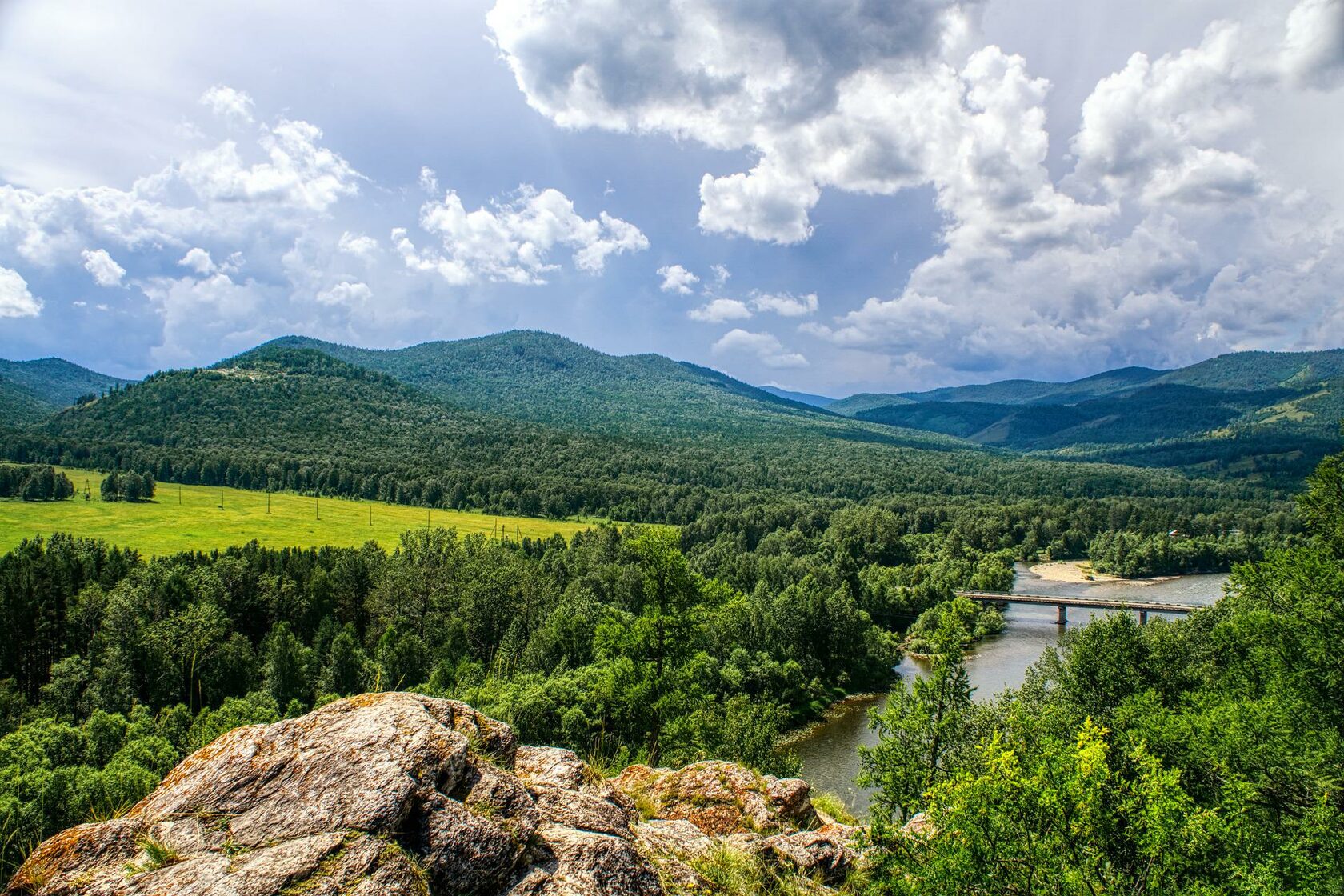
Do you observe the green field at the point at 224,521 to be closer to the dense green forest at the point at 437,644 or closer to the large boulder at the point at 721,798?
the dense green forest at the point at 437,644

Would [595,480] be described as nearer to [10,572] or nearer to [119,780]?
[10,572]

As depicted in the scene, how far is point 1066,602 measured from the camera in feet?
302

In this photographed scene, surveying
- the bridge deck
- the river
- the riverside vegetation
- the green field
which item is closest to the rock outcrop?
the riverside vegetation

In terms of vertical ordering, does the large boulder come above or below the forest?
above

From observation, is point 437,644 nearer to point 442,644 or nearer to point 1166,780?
point 442,644

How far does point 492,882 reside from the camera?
7430 mm

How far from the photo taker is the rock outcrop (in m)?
6.54

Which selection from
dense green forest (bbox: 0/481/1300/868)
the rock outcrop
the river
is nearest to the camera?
the rock outcrop

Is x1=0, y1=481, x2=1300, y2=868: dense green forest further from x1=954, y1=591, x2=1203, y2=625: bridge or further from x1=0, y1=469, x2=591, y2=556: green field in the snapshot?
x1=0, y1=469, x2=591, y2=556: green field

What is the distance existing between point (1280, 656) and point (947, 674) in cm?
850

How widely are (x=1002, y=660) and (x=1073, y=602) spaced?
1053 inches

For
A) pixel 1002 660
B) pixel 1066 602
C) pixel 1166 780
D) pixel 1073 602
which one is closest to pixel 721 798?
pixel 1166 780

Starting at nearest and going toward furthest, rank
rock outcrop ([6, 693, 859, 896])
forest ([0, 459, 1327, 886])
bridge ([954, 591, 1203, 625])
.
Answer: rock outcrop ([6, 693, 859, 896]) < forest ([0, 459, 1327, 886]) < bridge ([954, 591, 1203, 625])

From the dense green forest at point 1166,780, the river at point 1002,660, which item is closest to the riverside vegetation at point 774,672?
the dense green forest at point 1166,780
